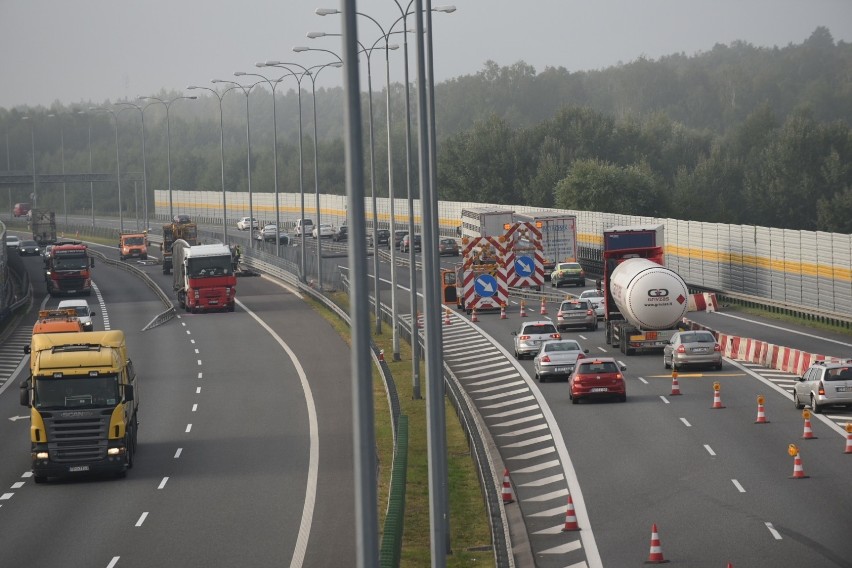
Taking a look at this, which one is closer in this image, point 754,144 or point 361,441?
point 361,441

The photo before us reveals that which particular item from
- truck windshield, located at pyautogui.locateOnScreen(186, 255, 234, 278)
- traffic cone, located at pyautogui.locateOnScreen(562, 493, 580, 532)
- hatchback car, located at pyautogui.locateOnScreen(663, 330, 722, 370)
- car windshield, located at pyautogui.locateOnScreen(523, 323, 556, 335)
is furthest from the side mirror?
truck windshield, located at pyautogui.locateOnScreen(186, 255, 234, 278)

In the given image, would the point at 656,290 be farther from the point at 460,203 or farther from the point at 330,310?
the point at 460,203

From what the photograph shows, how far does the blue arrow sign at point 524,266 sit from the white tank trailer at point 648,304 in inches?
205

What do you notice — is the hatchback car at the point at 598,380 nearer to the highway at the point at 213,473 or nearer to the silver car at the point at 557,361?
the silver car at the point at 557,361

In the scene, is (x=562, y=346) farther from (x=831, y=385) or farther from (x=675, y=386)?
(x=831, y=385)

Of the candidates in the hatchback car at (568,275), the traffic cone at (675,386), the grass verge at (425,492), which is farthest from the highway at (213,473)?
the hatchback car at (568,275)

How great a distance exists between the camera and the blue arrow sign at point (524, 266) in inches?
1646

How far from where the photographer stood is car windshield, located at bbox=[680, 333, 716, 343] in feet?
148

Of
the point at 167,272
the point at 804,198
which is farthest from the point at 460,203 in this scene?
the point at 167,272

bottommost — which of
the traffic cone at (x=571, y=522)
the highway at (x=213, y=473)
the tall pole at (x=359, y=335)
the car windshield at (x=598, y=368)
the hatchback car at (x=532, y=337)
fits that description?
the highway at (x=213, y=473)

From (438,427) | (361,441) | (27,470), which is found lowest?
(27,470)

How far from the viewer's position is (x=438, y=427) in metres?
21.3

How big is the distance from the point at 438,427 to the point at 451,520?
6.72 meters

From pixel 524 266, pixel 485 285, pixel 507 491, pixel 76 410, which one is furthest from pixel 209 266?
pixel 507 491
